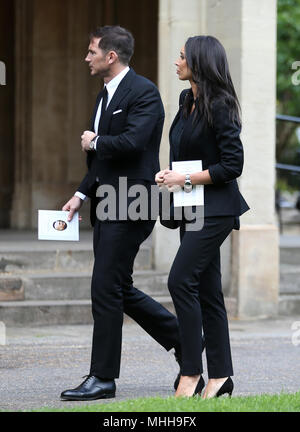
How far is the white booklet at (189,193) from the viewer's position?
5.94 meters

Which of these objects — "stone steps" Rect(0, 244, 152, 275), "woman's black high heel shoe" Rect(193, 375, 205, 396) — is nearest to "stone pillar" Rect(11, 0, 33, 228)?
"stone steps" Rect(0, 244, 152, 275)

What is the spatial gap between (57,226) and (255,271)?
Result: 153 inches

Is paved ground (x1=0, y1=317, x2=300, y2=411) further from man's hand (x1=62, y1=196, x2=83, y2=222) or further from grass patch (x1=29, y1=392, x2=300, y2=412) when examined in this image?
man's hand (x1=62, y1=196, x2=83, y2=222)

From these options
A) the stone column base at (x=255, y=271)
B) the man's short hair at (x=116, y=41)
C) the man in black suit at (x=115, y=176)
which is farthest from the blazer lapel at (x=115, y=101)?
the stone column base at (x=255, y=271)

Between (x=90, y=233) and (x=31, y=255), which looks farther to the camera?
(x=90, y=233)

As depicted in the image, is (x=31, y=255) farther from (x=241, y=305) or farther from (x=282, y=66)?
(x=282, y=66)

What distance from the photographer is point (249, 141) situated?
386 inches

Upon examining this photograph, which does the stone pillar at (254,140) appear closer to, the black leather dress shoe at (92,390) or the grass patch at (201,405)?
the black leather dress shoe at (92,390)

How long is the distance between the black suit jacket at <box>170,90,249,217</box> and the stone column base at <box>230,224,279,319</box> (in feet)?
12.3
